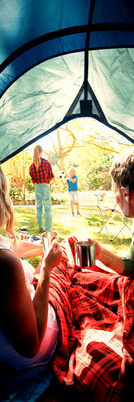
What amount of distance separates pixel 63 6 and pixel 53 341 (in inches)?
81.0

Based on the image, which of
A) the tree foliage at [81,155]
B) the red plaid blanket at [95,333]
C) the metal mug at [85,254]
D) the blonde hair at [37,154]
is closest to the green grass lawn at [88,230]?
the blonde hair at [37,154]

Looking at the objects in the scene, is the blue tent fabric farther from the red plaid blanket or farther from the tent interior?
the red plaid blanket

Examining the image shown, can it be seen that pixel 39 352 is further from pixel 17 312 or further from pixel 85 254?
pixel 85 254

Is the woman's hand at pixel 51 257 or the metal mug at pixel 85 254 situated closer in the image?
the woman's hand at pixel 51 257

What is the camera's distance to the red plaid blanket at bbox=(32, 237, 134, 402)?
898mm

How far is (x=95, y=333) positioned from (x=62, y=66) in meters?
2.22

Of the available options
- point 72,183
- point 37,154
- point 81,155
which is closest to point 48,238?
point 37,154

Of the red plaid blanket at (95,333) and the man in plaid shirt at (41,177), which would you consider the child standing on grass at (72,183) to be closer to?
the man in plaid shirt at (41,177)

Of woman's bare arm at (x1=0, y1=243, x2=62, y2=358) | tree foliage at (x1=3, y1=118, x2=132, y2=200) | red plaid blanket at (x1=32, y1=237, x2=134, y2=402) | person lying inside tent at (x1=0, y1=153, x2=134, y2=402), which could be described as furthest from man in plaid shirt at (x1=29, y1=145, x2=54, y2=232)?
tree foliage at (x1=3, y1=118, x2=132, y2=200)

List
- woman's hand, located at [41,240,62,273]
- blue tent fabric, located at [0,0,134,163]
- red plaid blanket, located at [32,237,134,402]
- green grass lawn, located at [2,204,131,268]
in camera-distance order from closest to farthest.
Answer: red plaid blanket, located at [32,237,134,402], woman's hand, located at [41,240,62,273], blue tent fabric, located at [0,0,134,163], green grass lawn, located at [2,204,131,268]

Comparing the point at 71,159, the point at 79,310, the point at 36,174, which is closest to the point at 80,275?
the point at 79,310

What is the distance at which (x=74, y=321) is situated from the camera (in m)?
1.32

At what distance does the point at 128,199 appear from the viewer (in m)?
1.32

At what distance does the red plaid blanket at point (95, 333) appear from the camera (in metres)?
0.90
